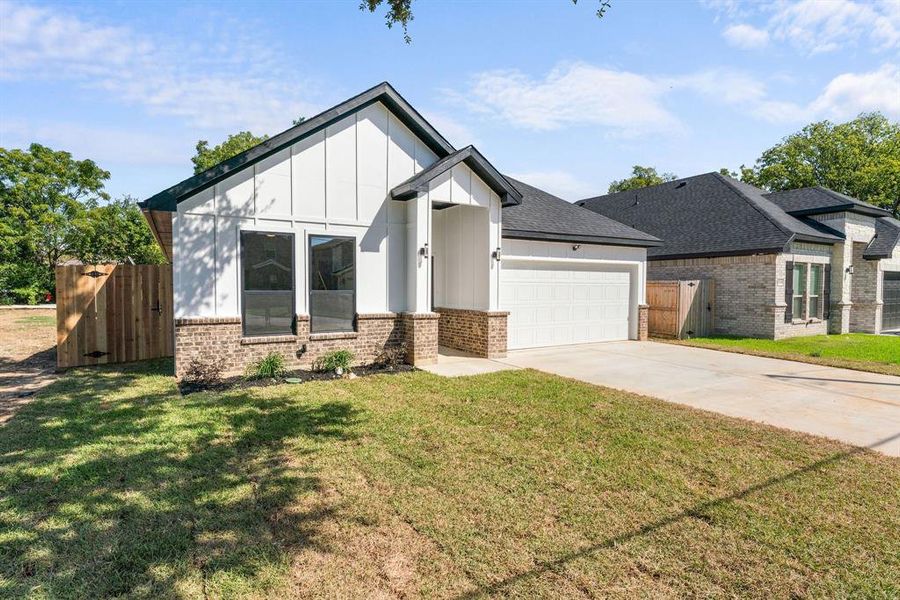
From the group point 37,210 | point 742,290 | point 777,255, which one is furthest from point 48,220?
point 777,255

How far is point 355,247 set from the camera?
980cm

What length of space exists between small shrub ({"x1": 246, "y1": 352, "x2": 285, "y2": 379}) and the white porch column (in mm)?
2993

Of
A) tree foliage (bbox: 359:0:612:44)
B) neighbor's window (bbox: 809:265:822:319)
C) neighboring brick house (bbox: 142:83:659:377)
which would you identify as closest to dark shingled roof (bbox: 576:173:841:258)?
neighbor's window (bbox: 809:265:822:319)

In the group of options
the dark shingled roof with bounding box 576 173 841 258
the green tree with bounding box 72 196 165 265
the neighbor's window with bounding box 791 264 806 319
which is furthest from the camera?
the green tree with bounding box 72 196 165 265

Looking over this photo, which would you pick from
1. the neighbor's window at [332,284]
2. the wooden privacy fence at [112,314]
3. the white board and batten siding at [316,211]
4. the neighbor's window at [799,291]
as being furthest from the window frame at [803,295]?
the wooden privacy fence at [112,314]

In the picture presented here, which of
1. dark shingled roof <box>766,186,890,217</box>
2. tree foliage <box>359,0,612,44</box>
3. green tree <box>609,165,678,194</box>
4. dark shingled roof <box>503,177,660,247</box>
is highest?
green tree <box>609,165,678,194</box>

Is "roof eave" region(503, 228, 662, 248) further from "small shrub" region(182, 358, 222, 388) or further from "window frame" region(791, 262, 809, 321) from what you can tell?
"small shrub" region(182, 358, 222, 388)

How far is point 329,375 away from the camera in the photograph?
8984mm

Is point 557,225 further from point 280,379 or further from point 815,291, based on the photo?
point 815,291

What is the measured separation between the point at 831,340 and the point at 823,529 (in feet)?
51.4

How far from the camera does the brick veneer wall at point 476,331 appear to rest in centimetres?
1102

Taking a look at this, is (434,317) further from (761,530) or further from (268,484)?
(761,530)

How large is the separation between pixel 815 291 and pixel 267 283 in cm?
1914

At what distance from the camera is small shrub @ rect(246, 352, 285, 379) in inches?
334
